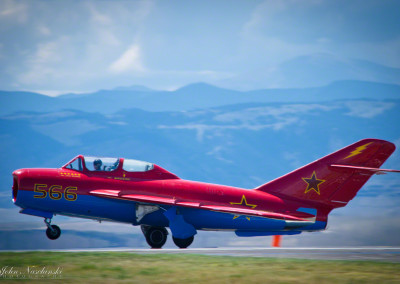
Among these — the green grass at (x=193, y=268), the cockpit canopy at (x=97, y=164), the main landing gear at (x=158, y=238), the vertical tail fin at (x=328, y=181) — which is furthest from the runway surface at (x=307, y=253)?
the cockpit canopy at (x=97, y=164)

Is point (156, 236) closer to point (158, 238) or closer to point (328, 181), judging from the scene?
point (158, 238)

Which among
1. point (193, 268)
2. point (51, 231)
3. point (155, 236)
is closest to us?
point (193, 268)

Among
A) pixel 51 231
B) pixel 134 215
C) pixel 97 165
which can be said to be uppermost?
pixel 97 165

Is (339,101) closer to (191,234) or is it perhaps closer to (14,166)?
(14,166)

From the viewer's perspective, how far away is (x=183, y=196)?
18703 millimetres

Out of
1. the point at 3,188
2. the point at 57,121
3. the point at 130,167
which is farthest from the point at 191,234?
the point at 57,121

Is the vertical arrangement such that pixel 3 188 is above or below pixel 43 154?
below

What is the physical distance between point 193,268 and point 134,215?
605cm

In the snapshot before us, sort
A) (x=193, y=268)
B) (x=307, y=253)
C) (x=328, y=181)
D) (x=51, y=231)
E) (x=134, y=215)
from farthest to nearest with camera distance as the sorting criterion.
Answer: (x=328, y=181), (x=134, y=215), (x=51, y=231), (x=307, y=253), (x=193, y=268)

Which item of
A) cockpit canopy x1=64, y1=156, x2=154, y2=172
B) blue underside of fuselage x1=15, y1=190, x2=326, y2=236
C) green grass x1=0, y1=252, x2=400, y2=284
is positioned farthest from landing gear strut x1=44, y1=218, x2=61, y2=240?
green grass x1=0, y1=252, x2=400, y2=284

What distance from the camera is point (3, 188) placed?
14150cm

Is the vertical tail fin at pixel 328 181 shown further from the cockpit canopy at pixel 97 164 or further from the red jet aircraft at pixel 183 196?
the cockpit canopy at pixel 97 164

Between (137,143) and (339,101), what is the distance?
259ft

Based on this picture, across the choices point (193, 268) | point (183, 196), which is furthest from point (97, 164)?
point (193, 268)
